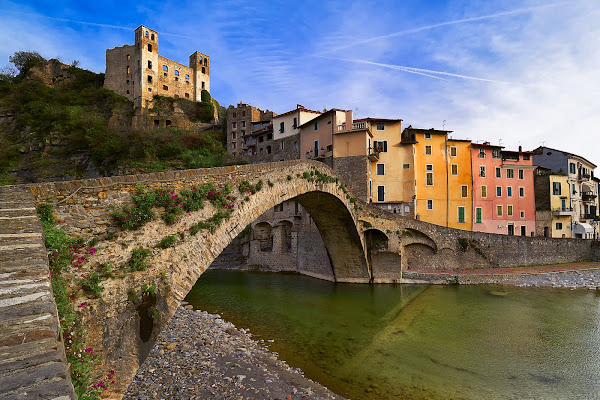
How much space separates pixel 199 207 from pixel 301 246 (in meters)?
18.4

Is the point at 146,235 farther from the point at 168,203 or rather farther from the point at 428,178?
the point at 428,178

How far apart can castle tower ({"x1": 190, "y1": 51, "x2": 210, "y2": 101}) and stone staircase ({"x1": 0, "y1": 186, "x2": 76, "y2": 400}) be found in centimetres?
5137

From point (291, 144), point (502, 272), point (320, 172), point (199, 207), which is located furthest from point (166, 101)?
point (502, 272)

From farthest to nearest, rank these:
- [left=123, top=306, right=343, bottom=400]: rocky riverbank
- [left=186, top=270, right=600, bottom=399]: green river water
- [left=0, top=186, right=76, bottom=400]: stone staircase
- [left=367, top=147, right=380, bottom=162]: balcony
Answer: [left=367, top=147, right=380, bottom=162]: balcony → [left=186, top=270, right=600, bottom=399]: green river water → [left=123, top=306, right=343, bottom=400]: rocky riverbank → [left=0, top=186, right=76, bottom=400]: stone staircase

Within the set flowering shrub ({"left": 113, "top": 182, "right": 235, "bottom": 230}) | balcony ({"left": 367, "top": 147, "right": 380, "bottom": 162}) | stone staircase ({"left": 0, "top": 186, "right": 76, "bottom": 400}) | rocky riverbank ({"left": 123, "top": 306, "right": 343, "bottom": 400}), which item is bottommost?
rocky riverbank ({"left": 123, "top": 306, "right": 343, "bottom": 400})

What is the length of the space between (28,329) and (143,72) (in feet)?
162

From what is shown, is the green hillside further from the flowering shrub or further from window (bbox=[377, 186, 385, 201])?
the flowering shrub

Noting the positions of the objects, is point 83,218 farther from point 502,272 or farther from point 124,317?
point 502,272

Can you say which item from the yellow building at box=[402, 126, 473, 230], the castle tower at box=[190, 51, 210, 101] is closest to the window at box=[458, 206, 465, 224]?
the yellow building at box=[402, 126, 473, 230]

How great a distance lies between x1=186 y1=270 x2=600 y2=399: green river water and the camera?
318 inches

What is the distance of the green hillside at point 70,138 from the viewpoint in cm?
2736

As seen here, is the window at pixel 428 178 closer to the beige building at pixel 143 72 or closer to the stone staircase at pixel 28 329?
the stone staircase at pixel 28 329

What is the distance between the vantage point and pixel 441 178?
84.6ft

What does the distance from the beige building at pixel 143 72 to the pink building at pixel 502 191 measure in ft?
143
